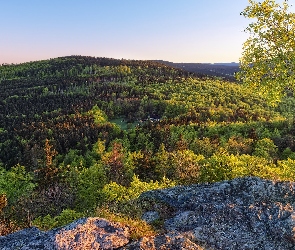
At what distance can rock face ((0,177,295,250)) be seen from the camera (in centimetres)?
1383

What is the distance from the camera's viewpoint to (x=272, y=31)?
3072 cm

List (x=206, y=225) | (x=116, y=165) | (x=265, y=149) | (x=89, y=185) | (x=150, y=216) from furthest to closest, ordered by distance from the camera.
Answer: (x=265, y=149) < (x=116, y=165) < (x=89, y=185) < (x=150, y=216) < (x=206, y=225)

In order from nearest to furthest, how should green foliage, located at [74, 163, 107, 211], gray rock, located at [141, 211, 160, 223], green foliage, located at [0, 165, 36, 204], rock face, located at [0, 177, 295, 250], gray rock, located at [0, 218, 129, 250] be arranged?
gray rock, located at [0, 218, 129, 250]
rock face, located at [0, 177, 295, 250]
gray rock, located at [141, 211, 160, 223]
green foliage, located at [74, 163, 107, 211]
green foliage, located at [0, 165, 36, 204]

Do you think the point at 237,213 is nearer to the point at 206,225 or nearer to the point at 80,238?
the point at 206,225

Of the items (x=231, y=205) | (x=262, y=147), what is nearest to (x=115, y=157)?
(x=262, y=147)

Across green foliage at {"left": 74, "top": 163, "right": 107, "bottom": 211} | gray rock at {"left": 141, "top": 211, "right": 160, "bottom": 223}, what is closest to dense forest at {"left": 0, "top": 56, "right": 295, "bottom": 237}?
green foliage at {"left": 74, "top": 163, "right": 107, "bottom": 211}

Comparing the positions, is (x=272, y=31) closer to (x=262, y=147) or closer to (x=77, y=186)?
(x=77, y=186)

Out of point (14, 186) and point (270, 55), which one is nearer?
point (270, 55)

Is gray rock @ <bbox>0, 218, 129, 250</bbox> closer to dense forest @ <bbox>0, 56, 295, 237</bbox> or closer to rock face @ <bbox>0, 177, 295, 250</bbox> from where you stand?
rock face @ <bbox>0, 177, 295, 250</bbox>

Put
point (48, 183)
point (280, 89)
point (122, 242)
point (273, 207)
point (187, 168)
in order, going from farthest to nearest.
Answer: point (48, 183) → point (187, 168) → point (280, 89) → point (273, 207) → point (122, 242)

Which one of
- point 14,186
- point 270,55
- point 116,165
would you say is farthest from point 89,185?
point 270,55

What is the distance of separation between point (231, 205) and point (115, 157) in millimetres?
78662

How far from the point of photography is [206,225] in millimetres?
15938

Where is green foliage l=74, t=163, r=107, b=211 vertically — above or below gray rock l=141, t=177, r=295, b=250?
below
